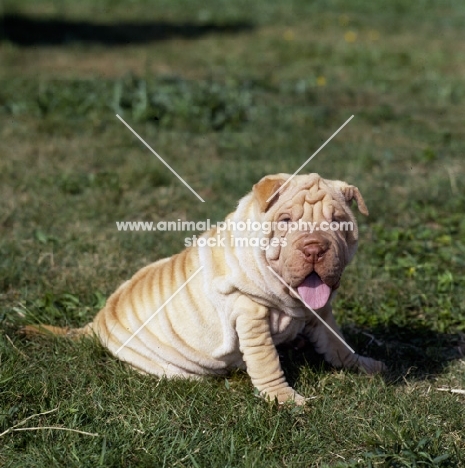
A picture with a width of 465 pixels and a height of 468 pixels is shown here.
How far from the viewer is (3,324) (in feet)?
15.2

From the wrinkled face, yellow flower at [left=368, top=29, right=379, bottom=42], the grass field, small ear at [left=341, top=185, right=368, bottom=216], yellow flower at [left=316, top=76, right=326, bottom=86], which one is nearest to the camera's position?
the wrinkled face

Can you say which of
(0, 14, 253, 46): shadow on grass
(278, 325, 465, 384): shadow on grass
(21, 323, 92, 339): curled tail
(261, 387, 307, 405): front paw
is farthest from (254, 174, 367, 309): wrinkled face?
(0, 14, 253, 46): shadow on grass

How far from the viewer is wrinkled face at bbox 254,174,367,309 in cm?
352

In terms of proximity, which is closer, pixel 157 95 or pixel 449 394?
pixel 449 394

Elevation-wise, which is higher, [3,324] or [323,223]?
[323,223]

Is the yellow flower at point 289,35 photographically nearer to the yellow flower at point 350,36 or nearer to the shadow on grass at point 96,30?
the shadow on grass at point 96,30

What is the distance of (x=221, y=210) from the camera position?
649cm

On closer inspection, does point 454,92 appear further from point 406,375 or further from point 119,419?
point 119,419

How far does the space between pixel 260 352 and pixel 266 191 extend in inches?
31.4

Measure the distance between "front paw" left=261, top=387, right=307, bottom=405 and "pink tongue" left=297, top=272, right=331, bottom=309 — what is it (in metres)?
0.53

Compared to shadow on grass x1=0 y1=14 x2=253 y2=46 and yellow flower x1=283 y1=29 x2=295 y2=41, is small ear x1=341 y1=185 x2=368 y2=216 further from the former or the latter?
yellow flower x1=283 y1=29 x2=295 y2=41

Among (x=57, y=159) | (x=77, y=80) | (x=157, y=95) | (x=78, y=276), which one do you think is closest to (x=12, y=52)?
(x=77, y=80)

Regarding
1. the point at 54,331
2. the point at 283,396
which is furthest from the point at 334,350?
the point at 54,331

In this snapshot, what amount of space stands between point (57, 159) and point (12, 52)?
5.25m
